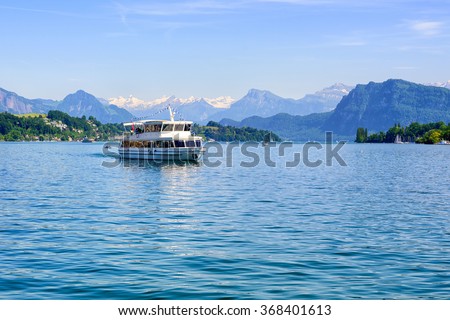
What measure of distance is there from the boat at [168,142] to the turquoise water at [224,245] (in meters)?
58.3

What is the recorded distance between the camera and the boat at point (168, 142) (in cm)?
12281

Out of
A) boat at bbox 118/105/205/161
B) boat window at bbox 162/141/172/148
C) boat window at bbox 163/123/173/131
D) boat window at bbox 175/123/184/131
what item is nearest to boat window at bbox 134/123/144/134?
boat at bbox 118/105/205/161

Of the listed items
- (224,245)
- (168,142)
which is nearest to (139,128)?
(168,142)

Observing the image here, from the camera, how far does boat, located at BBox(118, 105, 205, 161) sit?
12281 centimetres

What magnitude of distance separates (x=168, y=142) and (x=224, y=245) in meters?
94.3

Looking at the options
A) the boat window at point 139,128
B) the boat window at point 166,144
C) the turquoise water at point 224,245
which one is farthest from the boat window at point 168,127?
the turquoise water at point 224,245

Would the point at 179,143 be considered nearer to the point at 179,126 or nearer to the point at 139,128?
the point at 179,126

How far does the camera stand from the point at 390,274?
26.5m

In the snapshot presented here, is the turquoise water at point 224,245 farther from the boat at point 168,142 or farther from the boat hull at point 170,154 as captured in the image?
the boat at point 168,142

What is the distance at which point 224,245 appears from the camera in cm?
3322

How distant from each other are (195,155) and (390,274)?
317 ft

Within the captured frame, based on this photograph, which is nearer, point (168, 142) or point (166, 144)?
point (168, 142)
